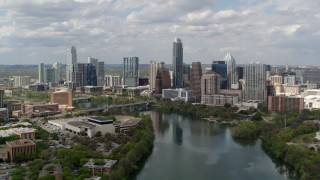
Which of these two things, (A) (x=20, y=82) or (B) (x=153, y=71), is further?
(A) (x=20, y=82)

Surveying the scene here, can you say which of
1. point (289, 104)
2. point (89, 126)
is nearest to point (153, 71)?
point (289, 104)

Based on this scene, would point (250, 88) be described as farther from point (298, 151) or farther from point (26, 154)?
point (26, 154)

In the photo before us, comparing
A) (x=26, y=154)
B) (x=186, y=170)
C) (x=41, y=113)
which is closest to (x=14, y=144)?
(x=26, y=154)

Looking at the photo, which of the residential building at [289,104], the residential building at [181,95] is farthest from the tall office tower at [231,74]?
the residential building at [289,104]

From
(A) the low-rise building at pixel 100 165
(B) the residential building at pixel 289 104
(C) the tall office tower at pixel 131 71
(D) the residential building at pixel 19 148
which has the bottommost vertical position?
(A) the low-rise building at pixel 100 165

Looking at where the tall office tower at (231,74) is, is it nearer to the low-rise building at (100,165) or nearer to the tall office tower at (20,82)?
the tall office tower at (20,82)

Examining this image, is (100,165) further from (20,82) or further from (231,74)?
(20,82)

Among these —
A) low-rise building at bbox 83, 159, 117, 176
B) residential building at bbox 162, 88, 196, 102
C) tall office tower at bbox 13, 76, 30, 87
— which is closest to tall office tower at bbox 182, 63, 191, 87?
residential building at bbox 162, 88, 196, 102
